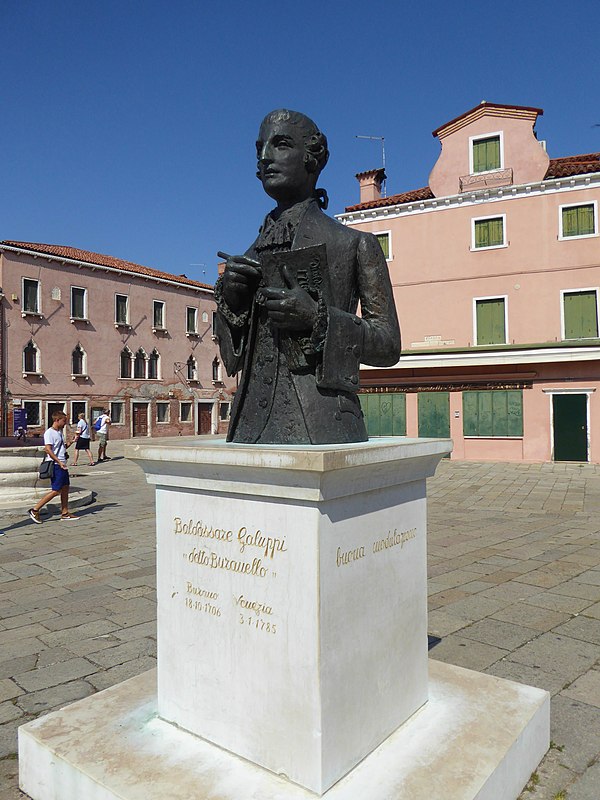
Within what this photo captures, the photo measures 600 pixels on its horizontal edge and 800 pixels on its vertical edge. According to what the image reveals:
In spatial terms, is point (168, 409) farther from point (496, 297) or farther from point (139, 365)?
point (496, 297)

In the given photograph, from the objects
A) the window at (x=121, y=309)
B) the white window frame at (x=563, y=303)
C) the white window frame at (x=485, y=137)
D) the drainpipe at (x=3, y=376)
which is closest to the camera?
the white window frame at (x=563, y=303)

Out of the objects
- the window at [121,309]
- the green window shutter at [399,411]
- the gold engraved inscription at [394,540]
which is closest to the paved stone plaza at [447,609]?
the gold engraved inscription at [394,540]

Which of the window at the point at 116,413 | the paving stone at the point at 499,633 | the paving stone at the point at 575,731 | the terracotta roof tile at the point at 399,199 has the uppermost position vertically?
the terracotta roof tile at the point at 399,199

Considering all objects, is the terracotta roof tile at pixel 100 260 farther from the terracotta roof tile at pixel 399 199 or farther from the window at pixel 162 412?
the terracotta roof tile at pixel 399 199

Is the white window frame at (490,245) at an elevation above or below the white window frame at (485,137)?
below

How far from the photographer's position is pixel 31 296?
28.6 metres

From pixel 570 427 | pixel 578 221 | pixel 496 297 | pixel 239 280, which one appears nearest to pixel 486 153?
pixel 578 221

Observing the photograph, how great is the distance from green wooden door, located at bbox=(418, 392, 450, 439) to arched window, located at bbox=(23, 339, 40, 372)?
61.6 feet

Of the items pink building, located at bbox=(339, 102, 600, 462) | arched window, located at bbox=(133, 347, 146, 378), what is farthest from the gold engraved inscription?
arched window, located at bbox=(133, 347, 146, 378)

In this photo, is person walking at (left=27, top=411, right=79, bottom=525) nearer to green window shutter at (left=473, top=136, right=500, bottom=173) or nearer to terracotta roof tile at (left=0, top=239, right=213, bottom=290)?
green window shutter at (left=473, top=136, right=500, bottom=173)

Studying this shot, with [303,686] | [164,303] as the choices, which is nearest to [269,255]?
[303,686]

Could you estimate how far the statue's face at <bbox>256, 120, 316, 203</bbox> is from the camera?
2.88 m

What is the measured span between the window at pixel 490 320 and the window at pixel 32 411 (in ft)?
66.7

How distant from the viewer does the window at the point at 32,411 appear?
2802 cm
